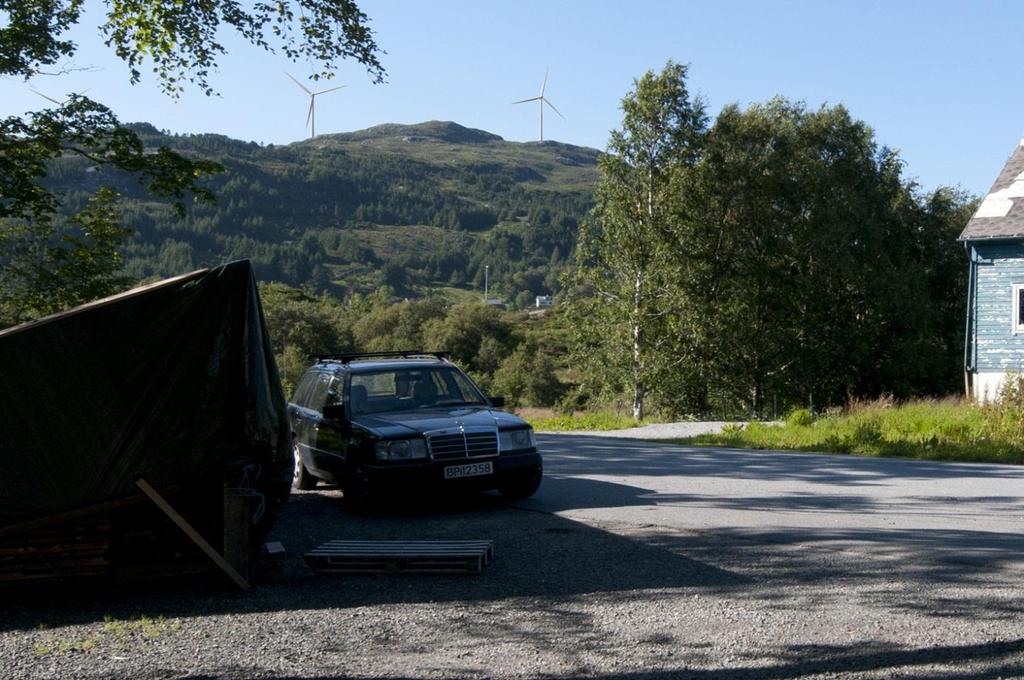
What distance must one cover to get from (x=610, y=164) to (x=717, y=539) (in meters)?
33.6

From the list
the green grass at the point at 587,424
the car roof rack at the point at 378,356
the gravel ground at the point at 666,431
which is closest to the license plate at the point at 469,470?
the car roof rack at the point at 378,356

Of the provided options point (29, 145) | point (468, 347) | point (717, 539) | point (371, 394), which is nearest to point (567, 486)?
point (371, 394)

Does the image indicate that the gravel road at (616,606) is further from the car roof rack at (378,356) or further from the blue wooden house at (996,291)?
the blue wooden house at (996,291)

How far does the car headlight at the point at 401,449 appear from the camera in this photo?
10.9 m

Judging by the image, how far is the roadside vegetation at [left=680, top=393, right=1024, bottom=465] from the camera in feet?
55.0

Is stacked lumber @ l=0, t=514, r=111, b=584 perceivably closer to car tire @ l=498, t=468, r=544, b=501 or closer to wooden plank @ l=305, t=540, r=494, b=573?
wooden plank @ l=305, t=540, r=494, b=573

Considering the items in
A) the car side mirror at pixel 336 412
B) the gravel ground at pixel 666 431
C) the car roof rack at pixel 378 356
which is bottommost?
the gravel ground at pixel 666 431

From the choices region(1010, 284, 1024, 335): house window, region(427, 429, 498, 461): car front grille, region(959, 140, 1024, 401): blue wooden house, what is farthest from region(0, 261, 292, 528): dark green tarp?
region(1010, 284, 1024, 335): house window

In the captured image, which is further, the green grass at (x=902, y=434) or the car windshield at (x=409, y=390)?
the green grass at (x=902, y=434)

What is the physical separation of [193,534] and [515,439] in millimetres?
4475

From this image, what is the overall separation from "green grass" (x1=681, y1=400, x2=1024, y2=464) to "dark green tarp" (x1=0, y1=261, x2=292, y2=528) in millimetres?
11931

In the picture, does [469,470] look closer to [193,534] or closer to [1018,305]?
[193,534]

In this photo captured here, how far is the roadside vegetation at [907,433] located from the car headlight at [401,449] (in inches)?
359

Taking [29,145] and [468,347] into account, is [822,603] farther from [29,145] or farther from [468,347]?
[468,347]
